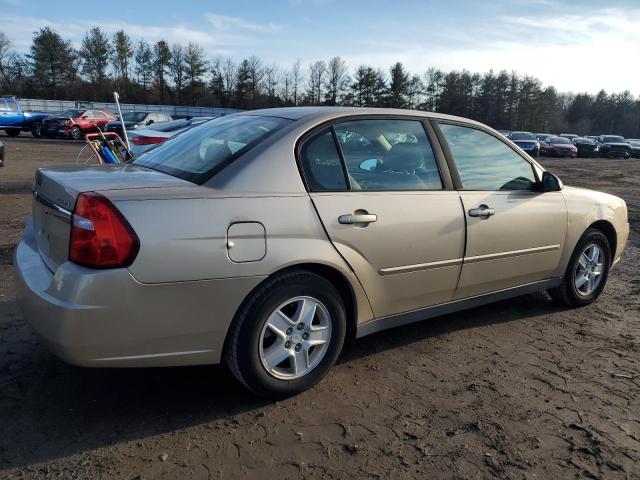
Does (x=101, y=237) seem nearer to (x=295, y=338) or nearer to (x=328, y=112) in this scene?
(x=295, y=338)

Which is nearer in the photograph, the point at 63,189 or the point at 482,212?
the point at 63,189

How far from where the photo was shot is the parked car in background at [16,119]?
25.3 metres

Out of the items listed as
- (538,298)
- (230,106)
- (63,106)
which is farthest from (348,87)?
A: (538,298)

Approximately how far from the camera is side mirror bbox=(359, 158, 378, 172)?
3.22 meters

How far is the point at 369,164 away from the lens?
3264 millimetres

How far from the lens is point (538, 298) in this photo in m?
4.98

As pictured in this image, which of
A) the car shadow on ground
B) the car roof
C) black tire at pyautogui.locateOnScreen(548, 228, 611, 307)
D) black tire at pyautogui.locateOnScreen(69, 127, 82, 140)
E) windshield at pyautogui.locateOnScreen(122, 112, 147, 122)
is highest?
windshield at pyautogui.locateOnScreen(122, 112, 147, 122)

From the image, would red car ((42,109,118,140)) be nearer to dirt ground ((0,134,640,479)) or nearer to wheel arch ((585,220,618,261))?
dirt ground ((0,134,640,479))

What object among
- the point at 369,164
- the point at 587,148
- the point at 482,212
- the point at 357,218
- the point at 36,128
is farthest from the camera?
the point at 587,148

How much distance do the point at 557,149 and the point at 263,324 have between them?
34720 millimetres

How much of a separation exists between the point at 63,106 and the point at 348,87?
4099 cm

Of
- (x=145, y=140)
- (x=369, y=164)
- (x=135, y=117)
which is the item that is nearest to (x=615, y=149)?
(x=135, y=117)

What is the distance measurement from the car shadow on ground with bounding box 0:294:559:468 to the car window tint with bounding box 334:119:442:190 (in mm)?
1190

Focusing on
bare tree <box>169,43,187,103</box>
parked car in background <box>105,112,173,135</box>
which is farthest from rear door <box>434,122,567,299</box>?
bare tree <box>169,43,187,103</box>
